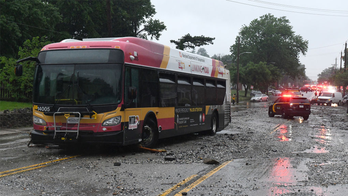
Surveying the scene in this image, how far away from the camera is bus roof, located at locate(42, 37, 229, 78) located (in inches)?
399

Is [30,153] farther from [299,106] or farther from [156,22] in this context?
[156,22]

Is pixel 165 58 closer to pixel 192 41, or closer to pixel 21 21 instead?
pixel 21 21

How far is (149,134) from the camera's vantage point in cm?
1120

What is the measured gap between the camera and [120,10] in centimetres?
4753

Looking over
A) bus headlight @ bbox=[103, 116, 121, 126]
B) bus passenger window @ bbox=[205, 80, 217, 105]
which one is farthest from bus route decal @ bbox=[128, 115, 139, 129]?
bus passenger window @ bbox=[205, 80, 217, 105]

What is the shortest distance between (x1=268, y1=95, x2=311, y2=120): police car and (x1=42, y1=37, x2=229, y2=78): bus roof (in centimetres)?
1206

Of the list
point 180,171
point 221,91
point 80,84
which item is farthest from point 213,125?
point 180,171

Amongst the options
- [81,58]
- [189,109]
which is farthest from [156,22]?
[81,58]

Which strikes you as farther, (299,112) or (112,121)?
(299,112)

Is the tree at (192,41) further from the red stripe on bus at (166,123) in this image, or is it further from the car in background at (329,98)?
the red stripe on bus at (166,123)

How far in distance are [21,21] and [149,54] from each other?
2542 centimetres

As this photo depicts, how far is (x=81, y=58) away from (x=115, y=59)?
89 cm

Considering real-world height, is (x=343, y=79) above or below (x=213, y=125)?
above

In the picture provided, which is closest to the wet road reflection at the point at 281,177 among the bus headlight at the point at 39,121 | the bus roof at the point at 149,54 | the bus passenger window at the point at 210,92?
the bus roof at the point at 149,54
